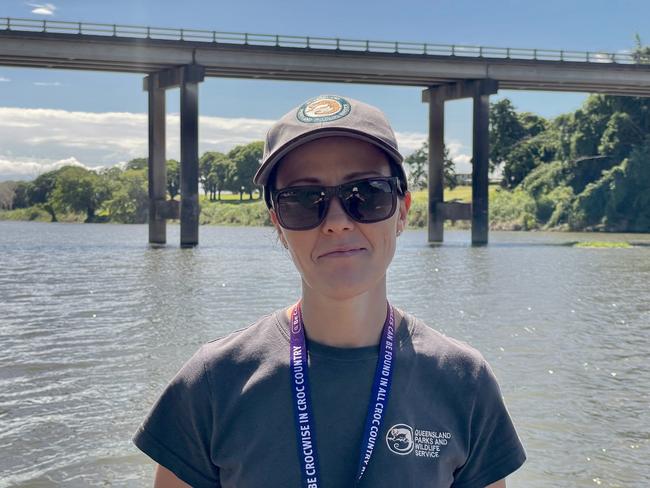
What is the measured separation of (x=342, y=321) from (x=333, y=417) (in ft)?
0.95

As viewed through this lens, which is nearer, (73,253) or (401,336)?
(401,336)

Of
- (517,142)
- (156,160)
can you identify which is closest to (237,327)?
(156,160)

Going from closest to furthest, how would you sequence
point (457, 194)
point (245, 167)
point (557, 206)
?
1. point (557, 206)
2. point (457, 194)
3. point (245, 167)

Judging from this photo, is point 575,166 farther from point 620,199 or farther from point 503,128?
point 503,128

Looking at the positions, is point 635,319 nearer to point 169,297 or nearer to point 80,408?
point 169,297

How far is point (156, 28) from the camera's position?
50.9 metres

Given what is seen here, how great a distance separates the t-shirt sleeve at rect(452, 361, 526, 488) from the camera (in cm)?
245

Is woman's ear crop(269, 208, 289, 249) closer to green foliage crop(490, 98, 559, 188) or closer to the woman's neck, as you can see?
the woman's neck

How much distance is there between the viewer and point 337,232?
2.49 metres

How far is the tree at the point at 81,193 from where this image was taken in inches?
6014

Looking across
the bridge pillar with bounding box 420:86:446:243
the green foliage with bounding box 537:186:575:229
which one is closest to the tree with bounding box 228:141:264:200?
the green foliage with bounding box 537:186:575:229

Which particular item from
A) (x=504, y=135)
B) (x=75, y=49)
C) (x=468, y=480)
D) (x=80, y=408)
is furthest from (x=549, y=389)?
(x=504, y=135)

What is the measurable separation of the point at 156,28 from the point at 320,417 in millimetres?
51414

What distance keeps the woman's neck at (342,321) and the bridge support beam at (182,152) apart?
49753 mm
